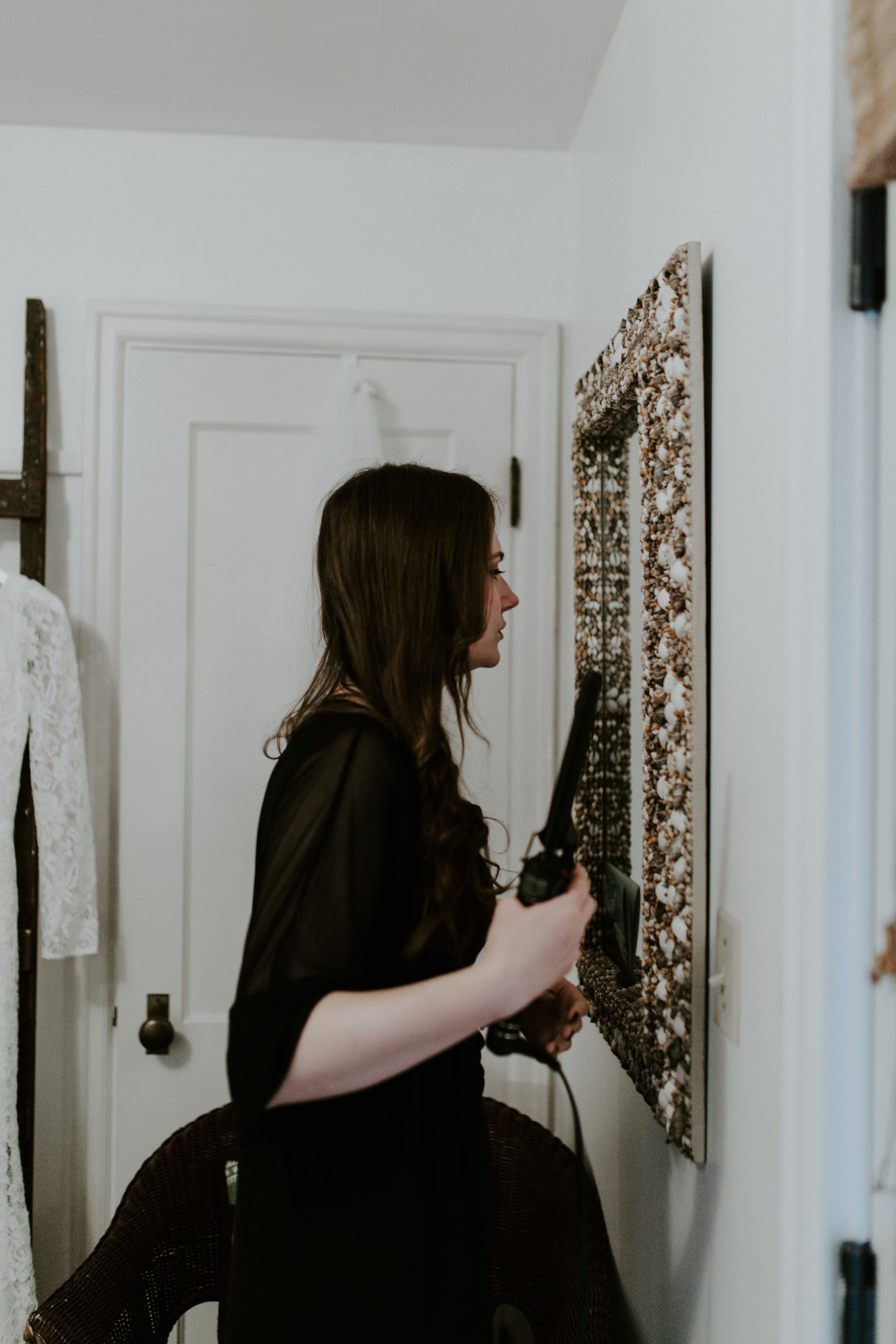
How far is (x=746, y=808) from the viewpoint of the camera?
0.80 meters

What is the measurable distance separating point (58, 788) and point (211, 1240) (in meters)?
0.75

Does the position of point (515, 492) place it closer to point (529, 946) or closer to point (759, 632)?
point (759, 632)

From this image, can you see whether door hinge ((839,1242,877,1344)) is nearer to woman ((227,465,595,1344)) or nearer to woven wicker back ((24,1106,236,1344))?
woman ((227,465,595,1344))

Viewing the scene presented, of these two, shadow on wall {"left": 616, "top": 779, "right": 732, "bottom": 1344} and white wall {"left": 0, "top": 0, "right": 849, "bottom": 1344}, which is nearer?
white wall {"left": 0, "top": 0, "right": 849, "bottom": 1344}

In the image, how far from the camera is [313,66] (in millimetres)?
1455

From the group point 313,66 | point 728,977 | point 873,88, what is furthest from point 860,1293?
point 313,66

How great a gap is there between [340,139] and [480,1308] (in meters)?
1.84

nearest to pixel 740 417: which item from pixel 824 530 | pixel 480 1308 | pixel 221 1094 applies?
pixel 824 530

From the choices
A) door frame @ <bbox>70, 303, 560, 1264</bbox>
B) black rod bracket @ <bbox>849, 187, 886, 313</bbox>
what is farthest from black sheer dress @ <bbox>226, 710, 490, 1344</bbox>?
door frame @ <bbox>70, 303, 560, 1264</bbox>

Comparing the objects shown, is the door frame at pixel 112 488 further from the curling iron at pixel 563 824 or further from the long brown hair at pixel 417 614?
the curling iron at pixel 563 824

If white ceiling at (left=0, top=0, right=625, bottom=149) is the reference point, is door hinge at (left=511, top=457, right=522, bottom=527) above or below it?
below

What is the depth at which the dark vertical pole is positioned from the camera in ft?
4.92

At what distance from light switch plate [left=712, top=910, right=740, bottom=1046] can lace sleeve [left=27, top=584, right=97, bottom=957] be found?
1076 millimetres

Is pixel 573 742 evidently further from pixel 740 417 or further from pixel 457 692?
pixel 740 417
